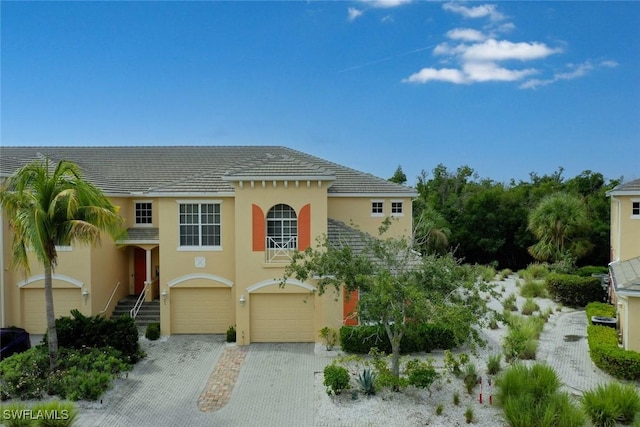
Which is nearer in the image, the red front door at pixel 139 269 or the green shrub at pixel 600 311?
the green shrub at pixel 600 311

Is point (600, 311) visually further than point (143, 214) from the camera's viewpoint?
No

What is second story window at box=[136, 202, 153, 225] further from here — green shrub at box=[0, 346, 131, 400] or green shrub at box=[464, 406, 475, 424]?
green shrub at box=[464, 406, 475, 424]

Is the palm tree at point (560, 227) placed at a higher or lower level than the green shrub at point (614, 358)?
higher

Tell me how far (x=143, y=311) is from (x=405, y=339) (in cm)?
1282

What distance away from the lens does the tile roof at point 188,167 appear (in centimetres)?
1970

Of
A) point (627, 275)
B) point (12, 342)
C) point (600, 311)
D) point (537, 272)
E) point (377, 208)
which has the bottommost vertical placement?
point (12, 342)

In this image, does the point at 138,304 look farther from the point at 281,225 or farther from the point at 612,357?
the point at 612,357

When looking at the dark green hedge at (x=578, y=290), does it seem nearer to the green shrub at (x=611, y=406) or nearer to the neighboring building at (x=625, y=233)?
the neighboring building at (x=625, y=233)

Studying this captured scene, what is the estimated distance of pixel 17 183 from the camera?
1454 cm

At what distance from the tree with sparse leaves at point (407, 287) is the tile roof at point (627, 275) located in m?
6.32

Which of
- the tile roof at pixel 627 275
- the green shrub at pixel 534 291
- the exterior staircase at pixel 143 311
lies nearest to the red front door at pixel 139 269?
the exterior staircase at pixel 143 311

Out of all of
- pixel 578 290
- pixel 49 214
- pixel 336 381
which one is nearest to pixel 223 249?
pixel 49 214

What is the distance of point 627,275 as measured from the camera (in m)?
18.4

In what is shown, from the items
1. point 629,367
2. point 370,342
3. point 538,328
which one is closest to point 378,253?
point 370,342
